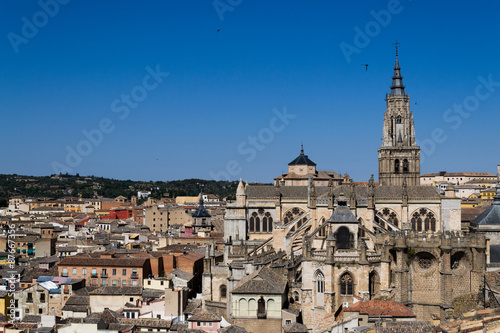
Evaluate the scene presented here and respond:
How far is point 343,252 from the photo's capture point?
148 ft

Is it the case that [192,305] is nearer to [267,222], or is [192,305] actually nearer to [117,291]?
[117,291]

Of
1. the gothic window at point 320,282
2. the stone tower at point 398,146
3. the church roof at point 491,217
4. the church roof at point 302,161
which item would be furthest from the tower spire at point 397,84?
the gothic window at point 320,282

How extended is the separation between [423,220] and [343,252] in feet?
60.7

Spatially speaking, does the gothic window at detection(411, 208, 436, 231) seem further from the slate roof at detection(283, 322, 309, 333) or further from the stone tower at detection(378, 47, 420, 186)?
the slate roof at detection(283, 322, 309, 333)

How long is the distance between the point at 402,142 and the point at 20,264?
144 feet

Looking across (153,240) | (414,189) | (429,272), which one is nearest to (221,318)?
(429,272)

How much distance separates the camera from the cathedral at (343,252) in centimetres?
4409

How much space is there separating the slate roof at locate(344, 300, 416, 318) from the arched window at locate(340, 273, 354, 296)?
3667 millimetres

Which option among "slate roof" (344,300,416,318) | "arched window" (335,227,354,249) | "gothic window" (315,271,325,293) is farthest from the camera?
"arched window" (335,227,354,249)

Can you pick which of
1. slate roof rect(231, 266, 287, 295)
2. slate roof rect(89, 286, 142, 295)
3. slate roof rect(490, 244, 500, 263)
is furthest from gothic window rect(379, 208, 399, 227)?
slate roof rect(89, 286, 142, 295)

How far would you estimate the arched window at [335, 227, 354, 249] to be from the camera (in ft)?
153

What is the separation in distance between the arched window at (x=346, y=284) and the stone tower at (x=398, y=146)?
30.7m

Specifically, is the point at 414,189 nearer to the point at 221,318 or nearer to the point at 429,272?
the point at 429,272

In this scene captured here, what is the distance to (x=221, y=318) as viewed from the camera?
46156mm
